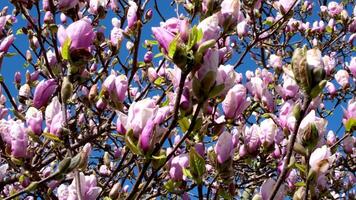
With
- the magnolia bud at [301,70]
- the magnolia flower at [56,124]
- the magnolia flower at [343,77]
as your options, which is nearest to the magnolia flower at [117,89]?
the magnolia flower at [56,124]

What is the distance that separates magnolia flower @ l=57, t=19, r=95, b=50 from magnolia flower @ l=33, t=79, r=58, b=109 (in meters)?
0.43

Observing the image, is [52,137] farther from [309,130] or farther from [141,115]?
[309,130]

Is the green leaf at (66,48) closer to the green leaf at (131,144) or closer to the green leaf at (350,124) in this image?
the green leaf at (131,144)

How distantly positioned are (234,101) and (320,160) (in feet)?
1.36

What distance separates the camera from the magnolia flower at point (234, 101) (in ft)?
6.45

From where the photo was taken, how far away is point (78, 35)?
6.06 feet

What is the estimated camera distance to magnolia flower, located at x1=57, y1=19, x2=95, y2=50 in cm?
184

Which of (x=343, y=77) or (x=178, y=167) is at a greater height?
(x=343, y=77)

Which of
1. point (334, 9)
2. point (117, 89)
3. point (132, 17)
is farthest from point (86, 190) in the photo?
point (334, 9)

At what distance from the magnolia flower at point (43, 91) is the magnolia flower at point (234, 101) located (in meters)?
0.75

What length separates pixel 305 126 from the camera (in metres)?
1.68

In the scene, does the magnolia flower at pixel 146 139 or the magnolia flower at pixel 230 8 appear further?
the magnolia flower at pixel 230 8

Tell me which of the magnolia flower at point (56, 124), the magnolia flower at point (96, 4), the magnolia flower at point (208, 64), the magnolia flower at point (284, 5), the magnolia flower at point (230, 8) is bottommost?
the magnolia flower at point (208, 64)

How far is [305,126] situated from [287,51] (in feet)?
13.7
